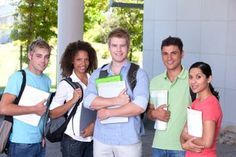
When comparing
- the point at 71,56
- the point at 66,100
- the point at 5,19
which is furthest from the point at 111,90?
the point at 5,19

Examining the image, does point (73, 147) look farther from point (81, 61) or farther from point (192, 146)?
point (192, 146)

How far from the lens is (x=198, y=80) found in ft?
12.6

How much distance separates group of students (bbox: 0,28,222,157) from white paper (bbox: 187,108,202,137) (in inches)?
1.5

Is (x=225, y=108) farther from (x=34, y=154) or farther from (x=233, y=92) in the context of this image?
(x=34, y=154)

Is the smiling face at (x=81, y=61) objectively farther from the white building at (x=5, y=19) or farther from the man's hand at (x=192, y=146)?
the white building at (x=5, y=19)

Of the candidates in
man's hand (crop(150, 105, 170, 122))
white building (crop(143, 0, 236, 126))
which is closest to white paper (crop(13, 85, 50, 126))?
man's hand (crop(150, 105, 170, 122))

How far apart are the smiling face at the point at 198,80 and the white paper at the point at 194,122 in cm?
18

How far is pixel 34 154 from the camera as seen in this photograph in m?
4.27

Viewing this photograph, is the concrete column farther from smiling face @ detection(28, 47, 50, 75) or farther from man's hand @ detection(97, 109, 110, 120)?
man's hand @ detection(97, 109, 110, 120)

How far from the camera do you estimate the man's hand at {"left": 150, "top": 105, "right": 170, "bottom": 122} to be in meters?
4.17

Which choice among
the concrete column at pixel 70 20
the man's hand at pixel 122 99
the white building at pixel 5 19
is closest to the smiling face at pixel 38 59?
the man's hand at pixel 122 99

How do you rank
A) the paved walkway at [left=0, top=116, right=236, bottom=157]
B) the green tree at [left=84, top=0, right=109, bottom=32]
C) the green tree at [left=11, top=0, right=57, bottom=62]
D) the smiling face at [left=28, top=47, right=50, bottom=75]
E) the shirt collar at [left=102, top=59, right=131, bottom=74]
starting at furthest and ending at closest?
the green tree at [left=84, top=0, right=109, bottom=32]
the green tree at [left=11, top=0, right=57, bottom=62]
the paved walkway at [left=0, top=116, right=236, bottom=157]
the smiling face at [left=28, top=47, right=50, bottom=75]
the shirt collar at [left=102, top=59, right=131, bottom=74]

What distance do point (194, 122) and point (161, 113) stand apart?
0.43 m

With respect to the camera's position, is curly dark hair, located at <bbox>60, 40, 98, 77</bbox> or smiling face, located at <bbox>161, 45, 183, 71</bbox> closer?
smiling face, located at <bbox>161, 45, 183, 71</bbox>
